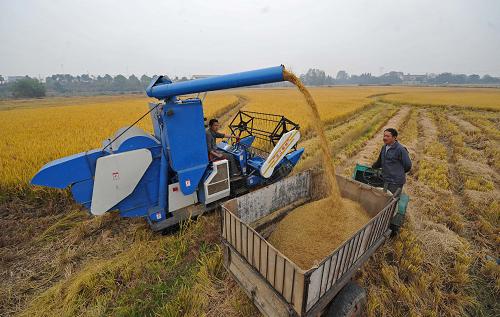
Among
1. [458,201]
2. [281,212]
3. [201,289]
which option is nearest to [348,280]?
[281,212]

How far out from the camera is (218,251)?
3.26m

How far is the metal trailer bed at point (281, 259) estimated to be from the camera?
1806 millimetres

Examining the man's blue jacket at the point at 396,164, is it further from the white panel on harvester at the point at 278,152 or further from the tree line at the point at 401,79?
the tree line at the point at 401,79

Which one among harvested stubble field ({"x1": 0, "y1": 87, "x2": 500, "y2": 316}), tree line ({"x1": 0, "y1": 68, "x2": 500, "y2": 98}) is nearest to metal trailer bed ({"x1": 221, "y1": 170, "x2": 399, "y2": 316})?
harvested stubble field ({"x1": 0, "y1": 87, "x2": 500, "y2": 316})

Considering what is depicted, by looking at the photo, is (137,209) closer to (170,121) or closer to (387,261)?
(170,121)

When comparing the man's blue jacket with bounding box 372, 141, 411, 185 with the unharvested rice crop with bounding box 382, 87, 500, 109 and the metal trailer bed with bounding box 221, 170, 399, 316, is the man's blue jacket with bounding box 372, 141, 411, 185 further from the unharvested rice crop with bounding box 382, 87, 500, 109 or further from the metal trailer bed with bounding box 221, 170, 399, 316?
the unharvested rice crop with bounding box 382, 87, 500, 109

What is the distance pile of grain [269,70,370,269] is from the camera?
2.54m

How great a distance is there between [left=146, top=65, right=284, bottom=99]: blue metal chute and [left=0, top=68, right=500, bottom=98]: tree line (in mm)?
35901

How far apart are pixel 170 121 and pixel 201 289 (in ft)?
7.24

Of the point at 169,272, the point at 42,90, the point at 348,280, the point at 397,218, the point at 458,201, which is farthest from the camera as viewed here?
the point at 42,90

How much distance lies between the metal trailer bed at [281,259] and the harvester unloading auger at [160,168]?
37.9 inches

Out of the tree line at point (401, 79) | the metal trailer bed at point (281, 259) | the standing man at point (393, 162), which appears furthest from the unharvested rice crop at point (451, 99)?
the tree line at point (401, 79)

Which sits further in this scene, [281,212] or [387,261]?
[281,212]

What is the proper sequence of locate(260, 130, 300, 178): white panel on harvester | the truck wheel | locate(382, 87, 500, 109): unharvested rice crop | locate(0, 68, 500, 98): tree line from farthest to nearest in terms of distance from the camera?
locate(0, 68, 500, 98): tree line → locate(382, 87, 500, 109): unharvested rice crop → locate(260, 130, 300, 178): white panel on harvester → the truck wheel
